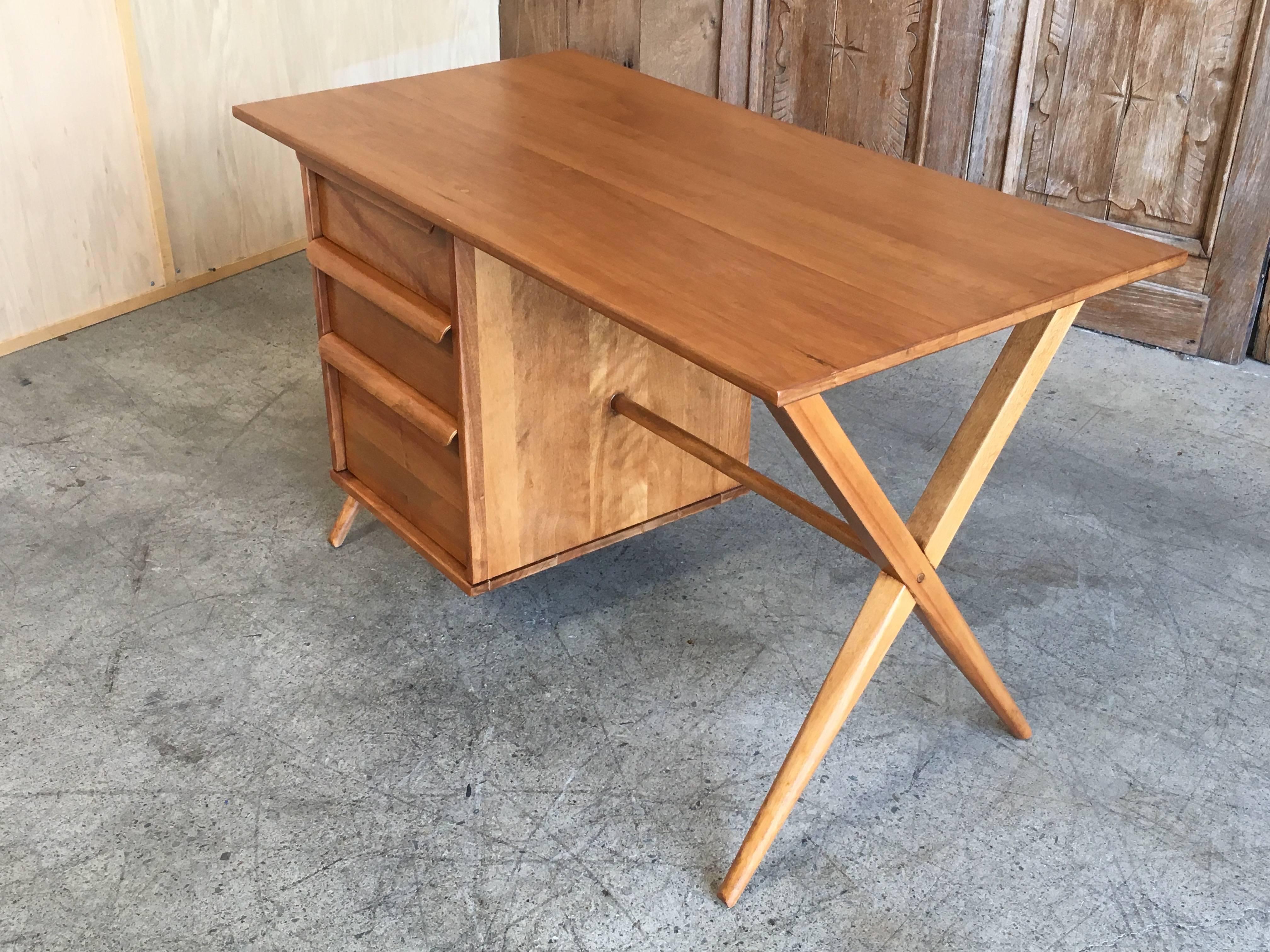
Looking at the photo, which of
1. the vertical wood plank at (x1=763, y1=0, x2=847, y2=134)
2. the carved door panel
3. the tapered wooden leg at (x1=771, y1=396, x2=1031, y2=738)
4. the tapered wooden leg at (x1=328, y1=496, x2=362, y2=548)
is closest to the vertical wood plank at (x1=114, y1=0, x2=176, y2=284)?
the tapered wooden leg at (x1=328, y1=496, x2=362, y2=548)

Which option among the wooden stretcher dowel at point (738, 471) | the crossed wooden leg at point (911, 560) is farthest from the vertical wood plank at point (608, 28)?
the crossed wooden leg at point (911, 560)

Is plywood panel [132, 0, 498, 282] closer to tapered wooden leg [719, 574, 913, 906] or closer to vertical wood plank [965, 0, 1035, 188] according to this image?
vertical wood plank [965, 0, 1035, 188]

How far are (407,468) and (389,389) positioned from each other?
158mm

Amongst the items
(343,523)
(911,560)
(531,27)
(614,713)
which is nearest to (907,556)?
(911,560)

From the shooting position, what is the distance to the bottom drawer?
2010mm

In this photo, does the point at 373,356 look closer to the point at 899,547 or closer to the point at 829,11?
the point at 899,547

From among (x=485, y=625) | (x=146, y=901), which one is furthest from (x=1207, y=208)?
(x=146, y=901)

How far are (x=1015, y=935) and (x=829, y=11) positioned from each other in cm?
248

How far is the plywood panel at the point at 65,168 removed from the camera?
2.92 metres

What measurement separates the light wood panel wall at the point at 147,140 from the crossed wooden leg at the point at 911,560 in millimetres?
2295

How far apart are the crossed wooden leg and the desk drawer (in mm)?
665

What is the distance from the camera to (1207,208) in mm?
3027

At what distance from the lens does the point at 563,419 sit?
202 centimetres

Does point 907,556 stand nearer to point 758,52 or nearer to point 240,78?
point 758,52
